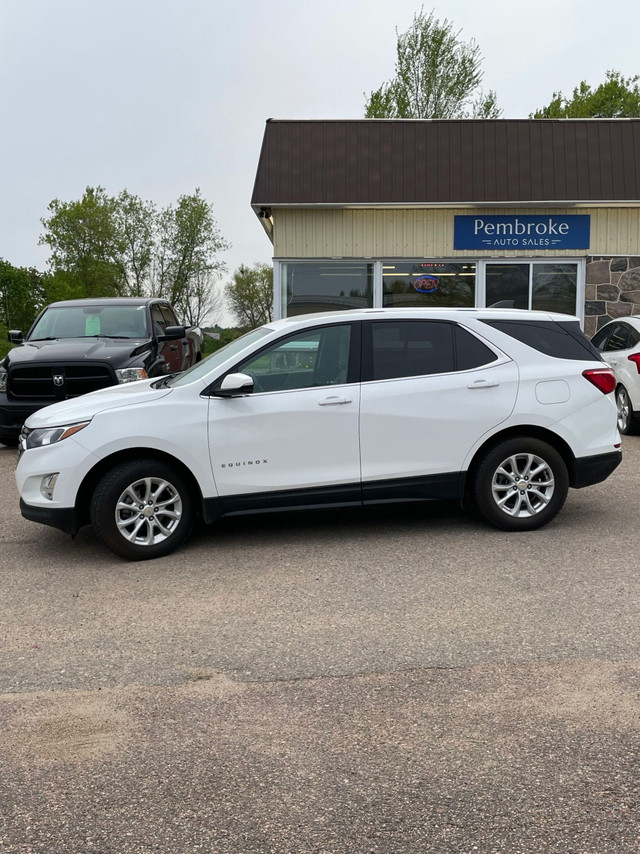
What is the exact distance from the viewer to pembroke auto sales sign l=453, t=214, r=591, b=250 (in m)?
18.4

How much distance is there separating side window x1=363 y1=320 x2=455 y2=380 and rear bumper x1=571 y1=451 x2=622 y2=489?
4.26 feet

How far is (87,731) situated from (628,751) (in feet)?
7.27

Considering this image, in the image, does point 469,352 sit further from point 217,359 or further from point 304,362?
point 217,359

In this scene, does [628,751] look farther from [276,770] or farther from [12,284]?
[12,284]

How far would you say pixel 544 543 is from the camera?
20.9 ft

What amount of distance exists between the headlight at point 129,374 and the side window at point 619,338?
662 cm

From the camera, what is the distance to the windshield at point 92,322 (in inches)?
467

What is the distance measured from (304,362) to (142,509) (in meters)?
1.64

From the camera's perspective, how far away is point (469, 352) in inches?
264

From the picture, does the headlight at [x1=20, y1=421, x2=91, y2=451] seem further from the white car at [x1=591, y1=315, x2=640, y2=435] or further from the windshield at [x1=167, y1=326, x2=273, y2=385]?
the white car at [x1=591, y1=315, x2=640, y2=435]

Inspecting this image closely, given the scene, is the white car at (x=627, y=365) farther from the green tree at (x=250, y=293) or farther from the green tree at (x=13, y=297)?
the green tree at (x=250, y=293)

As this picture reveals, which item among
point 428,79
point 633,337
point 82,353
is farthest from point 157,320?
point 428,79

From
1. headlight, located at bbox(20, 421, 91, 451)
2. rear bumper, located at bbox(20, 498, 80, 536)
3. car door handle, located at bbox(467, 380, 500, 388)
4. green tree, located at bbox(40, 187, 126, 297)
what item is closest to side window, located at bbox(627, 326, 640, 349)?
car door handle, located at bbox(467, 380, 500, 388)

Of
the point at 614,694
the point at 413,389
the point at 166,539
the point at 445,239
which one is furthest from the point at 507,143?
the point at 614,694
